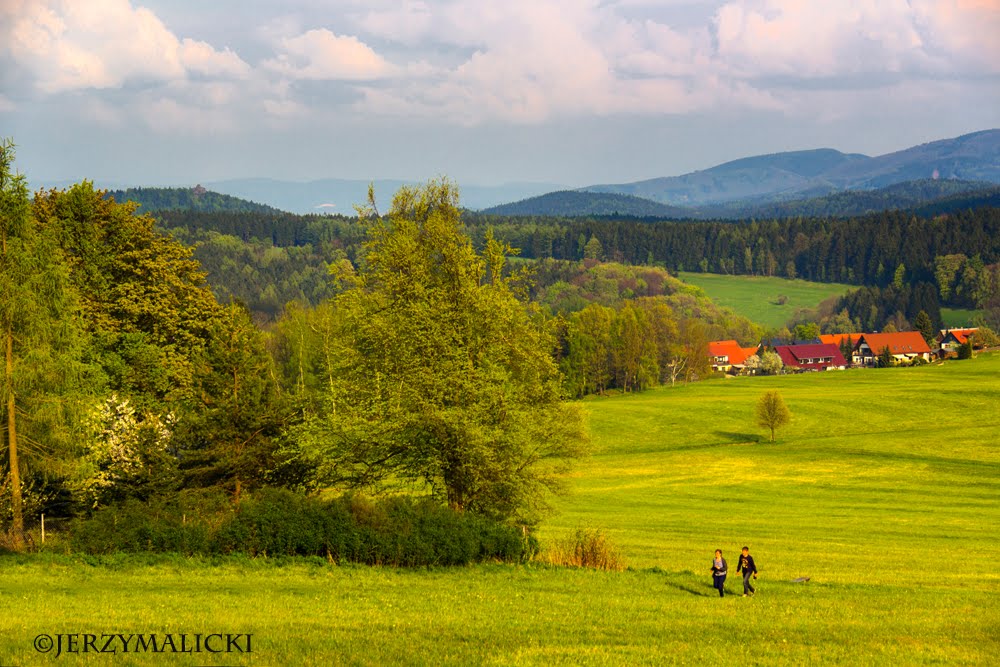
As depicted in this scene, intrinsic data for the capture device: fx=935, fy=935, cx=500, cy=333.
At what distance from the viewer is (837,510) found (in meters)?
50.4

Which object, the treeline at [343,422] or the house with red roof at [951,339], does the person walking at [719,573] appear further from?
the house with red roof at [951,339]

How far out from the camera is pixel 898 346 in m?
189

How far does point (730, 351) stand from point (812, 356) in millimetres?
19736

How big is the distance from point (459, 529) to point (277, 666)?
39.7 feet

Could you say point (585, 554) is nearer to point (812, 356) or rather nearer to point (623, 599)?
point (623, 599)

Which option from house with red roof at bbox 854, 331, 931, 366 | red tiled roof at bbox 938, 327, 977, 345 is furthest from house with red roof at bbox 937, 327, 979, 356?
house with red roof at bbox 854, 331, 931, 366

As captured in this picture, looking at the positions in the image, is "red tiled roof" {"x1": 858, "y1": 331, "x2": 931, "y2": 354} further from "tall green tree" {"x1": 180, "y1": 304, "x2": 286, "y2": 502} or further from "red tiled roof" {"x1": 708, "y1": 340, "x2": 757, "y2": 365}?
"tall green tree" {"x1": 180, "y1": 304, "x2": 286, "y2": 502}

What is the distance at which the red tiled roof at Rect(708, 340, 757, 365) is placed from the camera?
184250mm

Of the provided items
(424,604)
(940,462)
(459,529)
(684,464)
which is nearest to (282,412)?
(459,529)

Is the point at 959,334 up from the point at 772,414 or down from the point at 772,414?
up

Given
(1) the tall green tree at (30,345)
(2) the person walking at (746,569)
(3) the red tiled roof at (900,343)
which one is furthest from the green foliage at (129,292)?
(3) the red tiled roof at (900,343)

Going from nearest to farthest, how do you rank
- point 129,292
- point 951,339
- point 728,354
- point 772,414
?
1. point 129,292
2. point 772,414
3. point 728,354
4. point 951,339

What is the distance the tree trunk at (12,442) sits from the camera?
2959 centimetres

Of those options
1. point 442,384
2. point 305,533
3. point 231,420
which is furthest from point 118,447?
point 442,384
